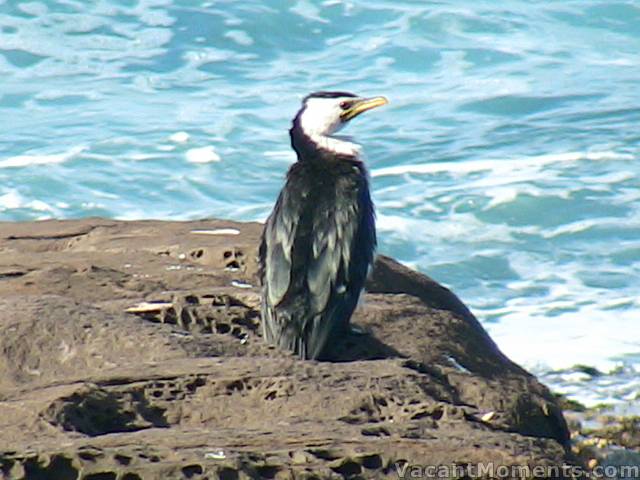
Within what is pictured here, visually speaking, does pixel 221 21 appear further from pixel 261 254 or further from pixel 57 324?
pixel 57 324

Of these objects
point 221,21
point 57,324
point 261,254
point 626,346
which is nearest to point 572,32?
point 221,21

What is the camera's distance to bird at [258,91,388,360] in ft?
14.7

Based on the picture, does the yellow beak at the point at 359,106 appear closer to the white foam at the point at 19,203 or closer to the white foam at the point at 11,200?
the white foam at the point at 19,203

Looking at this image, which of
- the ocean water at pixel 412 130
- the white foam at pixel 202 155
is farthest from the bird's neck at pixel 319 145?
the white foam at pixel 202 155

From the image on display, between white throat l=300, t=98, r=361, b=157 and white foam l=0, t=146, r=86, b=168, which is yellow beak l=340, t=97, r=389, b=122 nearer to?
white throat l=300, t=98, r=361, b=157

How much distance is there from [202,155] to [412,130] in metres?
1.81

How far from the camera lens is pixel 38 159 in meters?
11.9

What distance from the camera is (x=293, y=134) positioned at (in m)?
5.74

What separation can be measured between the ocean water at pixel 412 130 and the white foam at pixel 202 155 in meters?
0.03

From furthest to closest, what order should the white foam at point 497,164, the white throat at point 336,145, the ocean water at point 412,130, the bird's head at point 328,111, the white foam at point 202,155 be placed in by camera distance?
the white foam at point 202,155 < the white foam at point 497,164 < the ocean water at point 412,130 < the bird's head at point 328,111 < the white throat at point 336,145

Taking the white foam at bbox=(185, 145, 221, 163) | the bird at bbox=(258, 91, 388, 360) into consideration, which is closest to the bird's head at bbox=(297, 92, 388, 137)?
the bird at bbox=(258, 91, 388, 360)

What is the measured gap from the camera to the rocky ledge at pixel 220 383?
288 centimetres

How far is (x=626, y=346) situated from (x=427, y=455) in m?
4.73

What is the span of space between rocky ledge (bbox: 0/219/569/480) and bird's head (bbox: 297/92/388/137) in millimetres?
537
